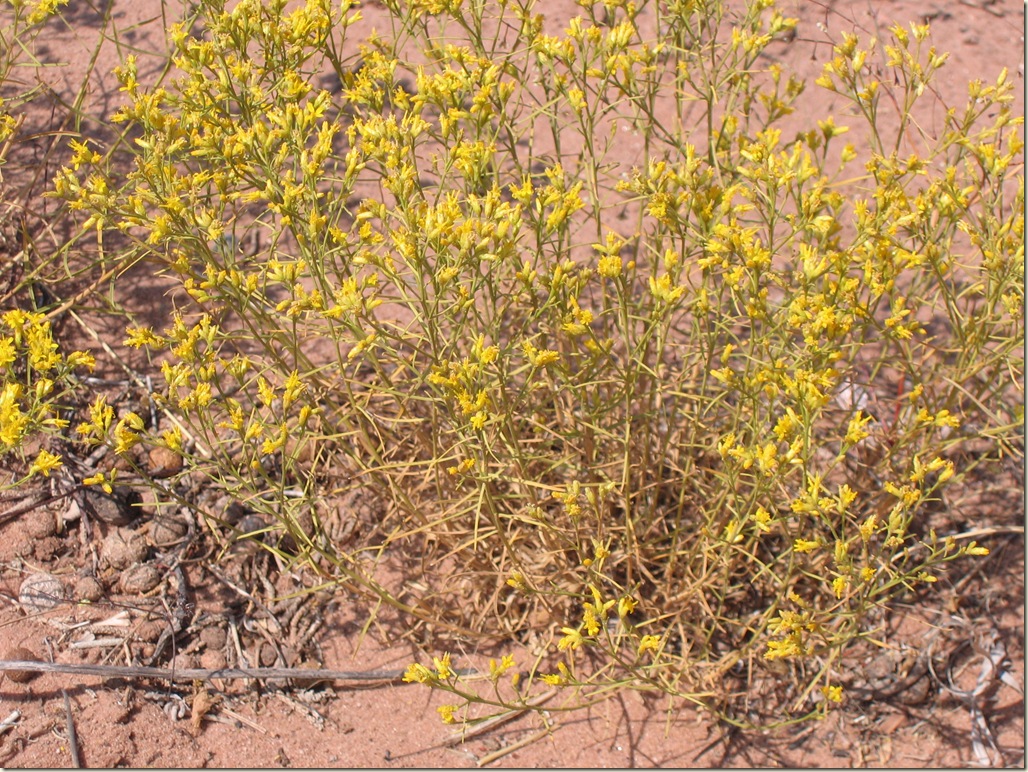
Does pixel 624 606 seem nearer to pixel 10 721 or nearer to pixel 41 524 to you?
pixel 10 721

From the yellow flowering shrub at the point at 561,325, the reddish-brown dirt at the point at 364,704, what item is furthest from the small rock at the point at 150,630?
the yellow flowering shrub at the point at 561,325

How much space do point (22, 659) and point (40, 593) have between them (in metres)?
0.24

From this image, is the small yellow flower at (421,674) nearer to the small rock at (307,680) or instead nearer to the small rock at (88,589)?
the small rock at (307,680)

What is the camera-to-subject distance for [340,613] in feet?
10.5

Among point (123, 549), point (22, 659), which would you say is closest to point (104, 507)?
point (123, 549)

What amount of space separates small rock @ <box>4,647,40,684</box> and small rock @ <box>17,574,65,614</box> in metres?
0.14

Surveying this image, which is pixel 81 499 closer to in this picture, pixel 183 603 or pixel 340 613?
pixel 183 603

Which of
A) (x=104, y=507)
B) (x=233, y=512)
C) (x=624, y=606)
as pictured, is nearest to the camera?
(x=624, y=606)

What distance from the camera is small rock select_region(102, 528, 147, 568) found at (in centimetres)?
316

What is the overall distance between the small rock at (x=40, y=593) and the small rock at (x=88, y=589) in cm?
5

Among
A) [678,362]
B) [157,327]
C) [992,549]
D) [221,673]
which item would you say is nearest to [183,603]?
[221,673]

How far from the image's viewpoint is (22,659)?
9.27ft

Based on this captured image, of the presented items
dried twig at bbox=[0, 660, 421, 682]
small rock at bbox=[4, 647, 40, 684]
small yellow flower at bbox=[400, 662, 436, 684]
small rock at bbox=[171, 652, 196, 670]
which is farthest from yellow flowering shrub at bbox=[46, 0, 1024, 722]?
small rock at bbox=[4, 647, 40, 684]

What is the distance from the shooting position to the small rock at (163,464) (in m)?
3.32
